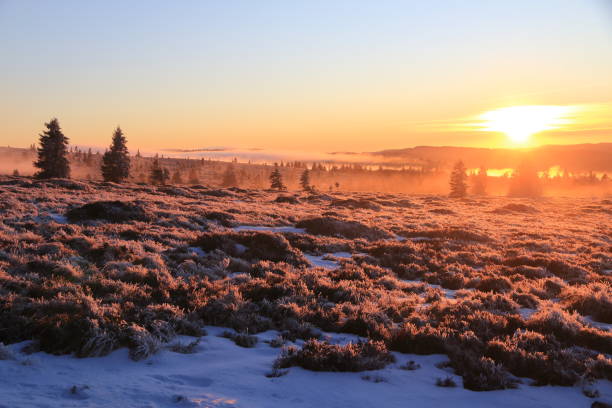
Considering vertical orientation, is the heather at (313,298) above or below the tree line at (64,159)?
below

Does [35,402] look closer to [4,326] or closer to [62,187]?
[4,326]

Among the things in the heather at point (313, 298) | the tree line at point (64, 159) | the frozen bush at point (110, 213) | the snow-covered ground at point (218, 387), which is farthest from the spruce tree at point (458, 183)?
the snow-covered ground at point (218, 387)

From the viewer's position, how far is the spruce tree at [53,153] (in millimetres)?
52219

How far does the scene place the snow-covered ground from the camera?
4.71 m

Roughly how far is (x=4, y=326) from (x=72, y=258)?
4592 millimetres

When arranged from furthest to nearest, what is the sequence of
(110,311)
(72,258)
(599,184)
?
(599,184)
(72,258)
(110,311)

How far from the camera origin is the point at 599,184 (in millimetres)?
151500

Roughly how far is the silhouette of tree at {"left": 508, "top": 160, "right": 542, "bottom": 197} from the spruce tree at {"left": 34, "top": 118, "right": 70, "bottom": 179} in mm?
93123

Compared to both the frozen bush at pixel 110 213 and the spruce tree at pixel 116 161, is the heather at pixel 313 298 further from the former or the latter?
the spruce tree at pixel 116 161

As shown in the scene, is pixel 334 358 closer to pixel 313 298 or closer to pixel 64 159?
pixel 313 298

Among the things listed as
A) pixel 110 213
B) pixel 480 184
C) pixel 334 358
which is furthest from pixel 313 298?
pixel 480 184

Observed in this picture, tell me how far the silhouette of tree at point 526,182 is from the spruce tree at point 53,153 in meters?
93.1

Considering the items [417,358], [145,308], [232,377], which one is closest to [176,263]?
Answer: [145,308]

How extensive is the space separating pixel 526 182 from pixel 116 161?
91358 millimetres
